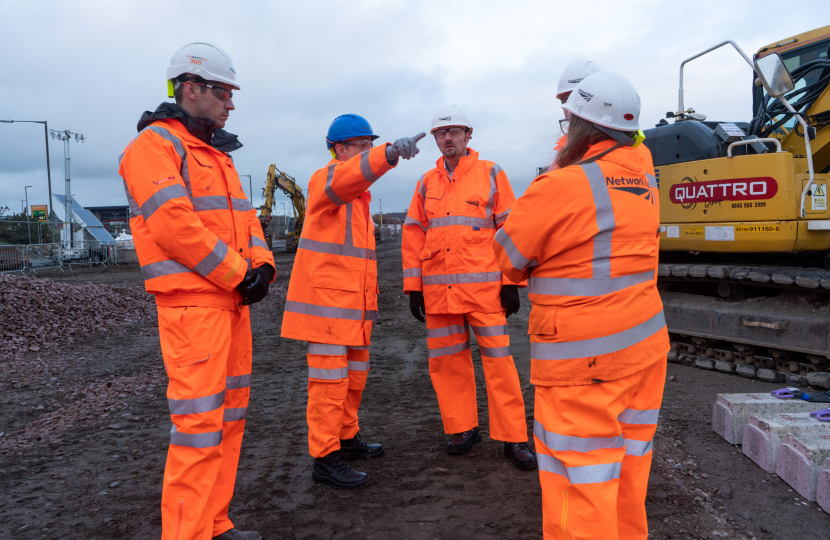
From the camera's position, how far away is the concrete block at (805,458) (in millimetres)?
3256

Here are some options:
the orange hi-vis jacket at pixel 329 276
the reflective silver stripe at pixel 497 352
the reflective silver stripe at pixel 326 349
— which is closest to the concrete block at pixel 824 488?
the reflective silver stripe at pixel 497 352

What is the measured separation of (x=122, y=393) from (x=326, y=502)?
3.39 metres

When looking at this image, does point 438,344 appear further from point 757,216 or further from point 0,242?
point 0,242

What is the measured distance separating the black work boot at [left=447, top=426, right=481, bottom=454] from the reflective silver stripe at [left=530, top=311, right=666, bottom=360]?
6.30ft

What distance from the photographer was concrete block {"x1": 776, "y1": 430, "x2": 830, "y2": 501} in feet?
10.7

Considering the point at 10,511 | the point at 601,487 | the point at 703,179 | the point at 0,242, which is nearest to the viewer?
the point at 601,487

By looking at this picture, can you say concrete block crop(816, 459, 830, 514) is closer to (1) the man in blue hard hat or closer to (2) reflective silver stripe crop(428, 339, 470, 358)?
(2) reflective silver stripe crop(428, 339, 470, 358)

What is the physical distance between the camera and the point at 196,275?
253cm

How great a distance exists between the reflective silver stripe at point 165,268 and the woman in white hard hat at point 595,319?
1.45 metres

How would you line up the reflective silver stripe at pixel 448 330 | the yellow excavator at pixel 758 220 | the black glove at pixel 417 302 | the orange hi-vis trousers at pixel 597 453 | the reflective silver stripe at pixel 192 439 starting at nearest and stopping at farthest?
the orange hi-vis trousers at pixel 597 453 < the reflective silver stripe at pixel 192 439 < the reflective silver stripe at pixel 448 330 < the black glove at pixel 417 302 < the yellow excavator at pixel 758 220

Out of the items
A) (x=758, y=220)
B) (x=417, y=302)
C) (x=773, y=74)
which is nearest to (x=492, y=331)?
(x=417, y=302)

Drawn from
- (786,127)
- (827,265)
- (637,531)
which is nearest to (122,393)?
(637,531)

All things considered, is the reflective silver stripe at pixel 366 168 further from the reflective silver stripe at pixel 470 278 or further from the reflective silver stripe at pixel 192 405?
the reflective silver stripe at pixel 192 405

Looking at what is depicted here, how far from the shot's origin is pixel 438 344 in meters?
4.11
